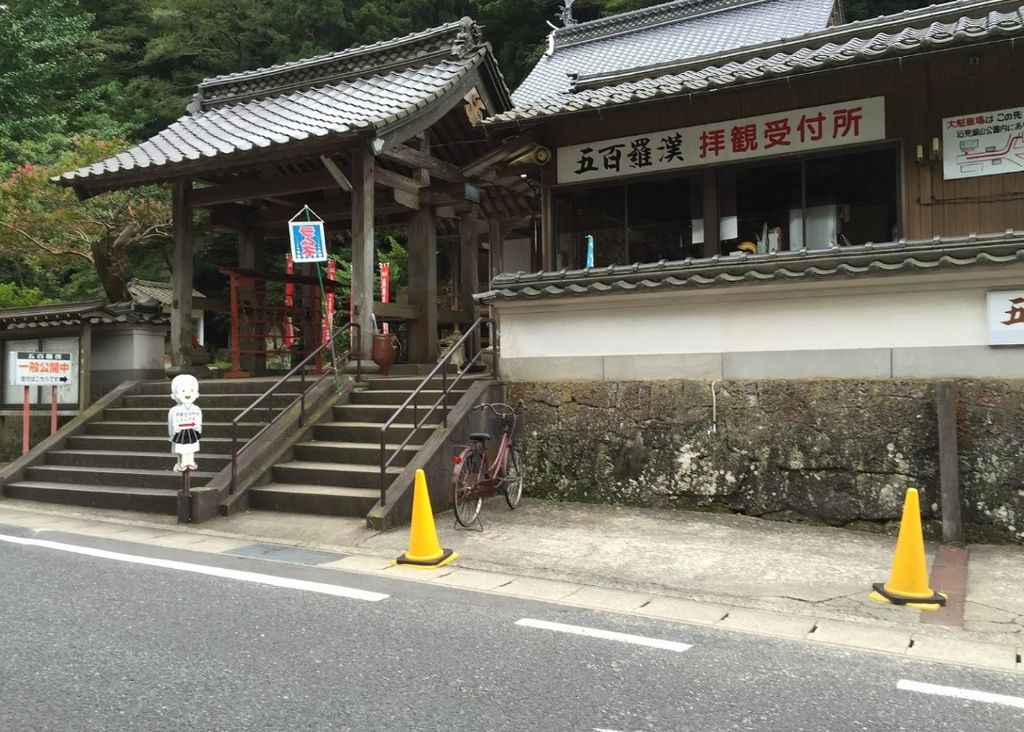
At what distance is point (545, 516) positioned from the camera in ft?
28.5

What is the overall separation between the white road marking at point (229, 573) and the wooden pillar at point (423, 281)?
7.33 metres

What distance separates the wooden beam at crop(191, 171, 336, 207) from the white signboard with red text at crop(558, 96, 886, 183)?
4030 mm

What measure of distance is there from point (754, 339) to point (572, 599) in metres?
4.36

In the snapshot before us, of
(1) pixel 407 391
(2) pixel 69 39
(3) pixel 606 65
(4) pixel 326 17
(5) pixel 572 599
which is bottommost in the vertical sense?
(5) pixel 572 599

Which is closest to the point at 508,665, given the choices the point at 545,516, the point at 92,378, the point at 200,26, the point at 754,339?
the point at 545,516

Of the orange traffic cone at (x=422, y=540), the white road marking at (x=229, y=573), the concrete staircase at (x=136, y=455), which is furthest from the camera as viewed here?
the concrete staircase at (x=136, y=455)

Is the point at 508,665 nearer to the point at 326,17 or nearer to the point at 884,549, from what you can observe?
the point at 884,549

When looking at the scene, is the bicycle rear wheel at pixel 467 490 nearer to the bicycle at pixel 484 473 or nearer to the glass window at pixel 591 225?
the bicycle at pixel 484 473

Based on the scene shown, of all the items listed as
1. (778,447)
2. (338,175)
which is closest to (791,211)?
(778,447)

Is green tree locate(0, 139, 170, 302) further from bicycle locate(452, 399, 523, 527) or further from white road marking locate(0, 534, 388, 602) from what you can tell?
bicycle locate(452, 399, 523, 527)

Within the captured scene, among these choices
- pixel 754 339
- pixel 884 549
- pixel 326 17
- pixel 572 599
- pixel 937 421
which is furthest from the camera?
pixel 326 17

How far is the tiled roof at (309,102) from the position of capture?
37.4ft

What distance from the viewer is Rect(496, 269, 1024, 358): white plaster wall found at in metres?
7.73

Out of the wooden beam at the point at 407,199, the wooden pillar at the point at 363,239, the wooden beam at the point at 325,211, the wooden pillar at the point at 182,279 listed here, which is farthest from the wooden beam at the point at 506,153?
the wooden pillar at the point at 182,279
